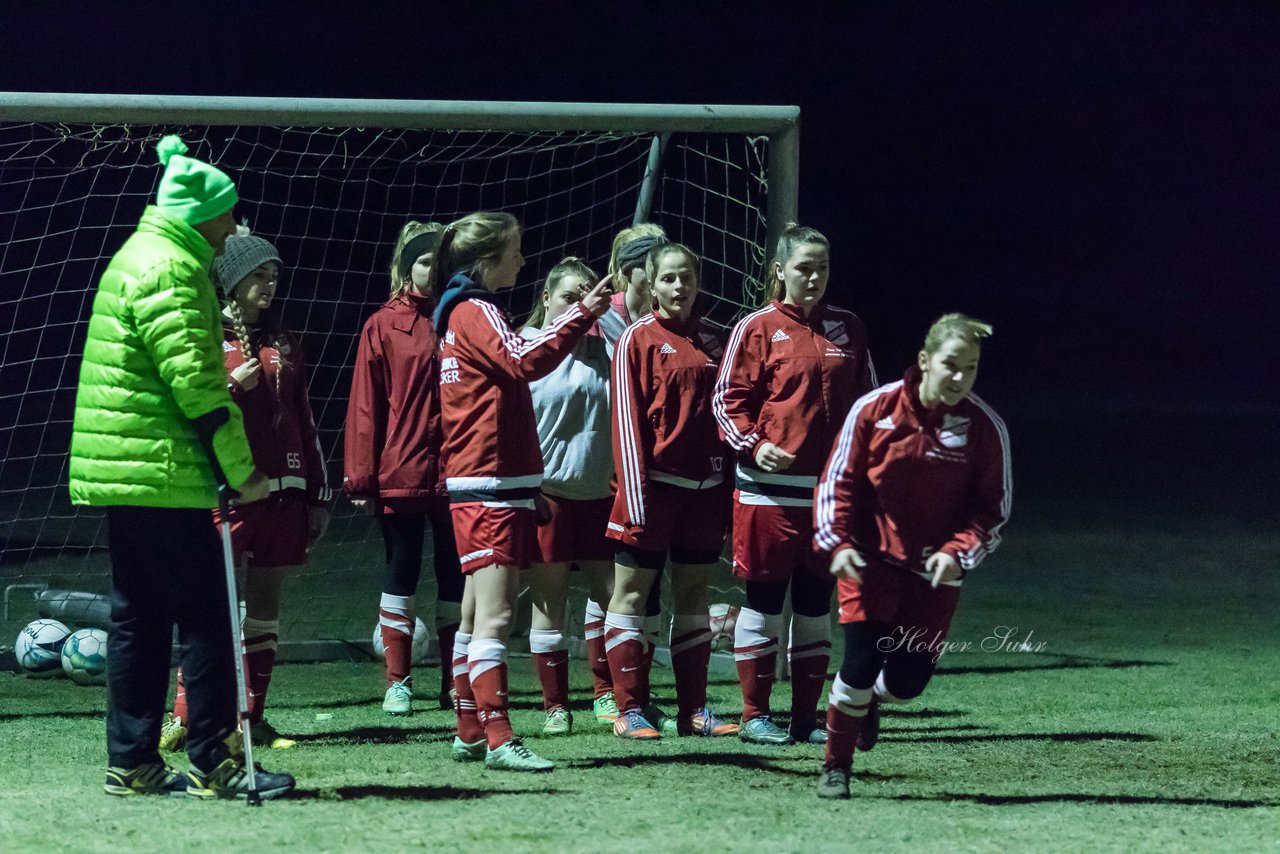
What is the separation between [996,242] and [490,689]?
1790cm

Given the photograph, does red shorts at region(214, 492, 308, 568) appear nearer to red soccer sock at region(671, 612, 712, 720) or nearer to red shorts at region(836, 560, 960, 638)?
red soccer sock at region(671, 612, 712, 720)

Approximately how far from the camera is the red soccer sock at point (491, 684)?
14.2 ft

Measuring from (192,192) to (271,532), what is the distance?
4.17ft

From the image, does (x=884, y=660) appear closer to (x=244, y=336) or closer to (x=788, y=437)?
(x=788, y=437)

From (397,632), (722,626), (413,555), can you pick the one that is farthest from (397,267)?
(722,626)

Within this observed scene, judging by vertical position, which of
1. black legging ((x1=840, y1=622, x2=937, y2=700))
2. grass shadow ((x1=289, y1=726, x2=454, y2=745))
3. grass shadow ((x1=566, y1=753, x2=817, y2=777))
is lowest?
grass shadow ((x1=289, y1=726, x2=454, y2=745))

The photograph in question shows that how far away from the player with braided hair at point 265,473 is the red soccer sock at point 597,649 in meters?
1.01

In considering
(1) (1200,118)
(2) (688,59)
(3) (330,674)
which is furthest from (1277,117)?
(3) (330,674)

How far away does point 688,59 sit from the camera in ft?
59.5

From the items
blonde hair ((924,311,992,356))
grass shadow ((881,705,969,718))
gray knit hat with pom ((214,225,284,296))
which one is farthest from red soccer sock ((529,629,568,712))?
blonde hair ((924,311,992,356))

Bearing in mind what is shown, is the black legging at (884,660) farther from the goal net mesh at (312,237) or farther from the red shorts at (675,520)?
the goal net mesh at (312,237)

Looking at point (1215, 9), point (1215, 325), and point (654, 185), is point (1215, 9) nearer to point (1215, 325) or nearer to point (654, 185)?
point (1215, 325)

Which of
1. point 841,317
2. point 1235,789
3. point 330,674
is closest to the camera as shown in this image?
point 1235,789

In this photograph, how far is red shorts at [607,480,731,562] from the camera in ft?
16.2
